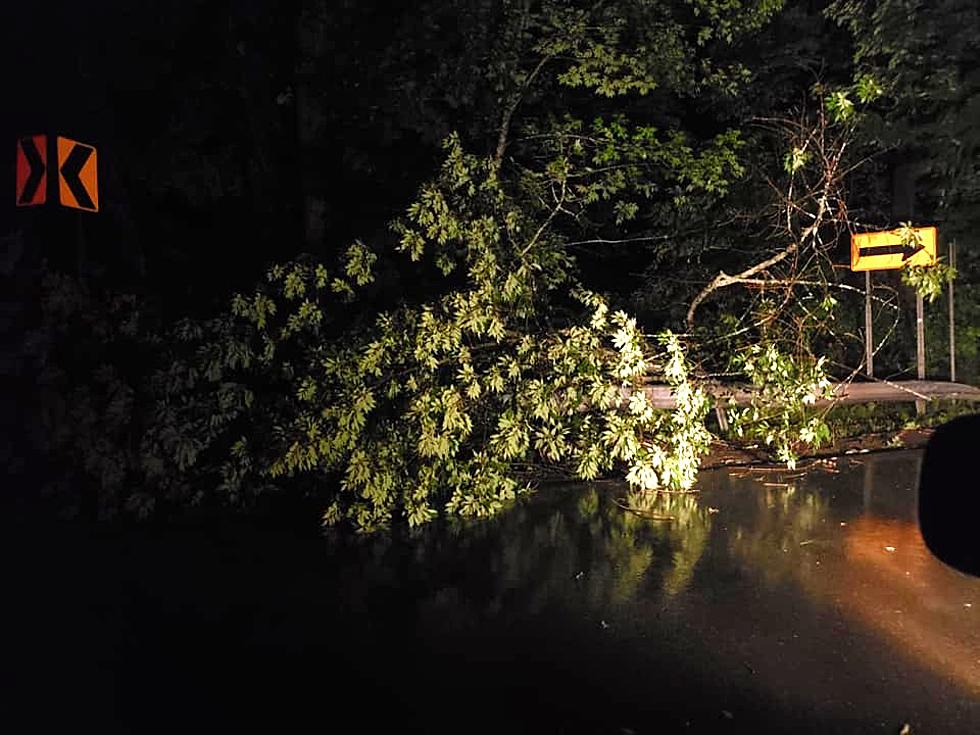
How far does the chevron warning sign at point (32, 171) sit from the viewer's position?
24.4 feet

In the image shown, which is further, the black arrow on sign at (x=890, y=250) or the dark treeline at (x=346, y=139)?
the black arrow on sign at (x=890, y=250)

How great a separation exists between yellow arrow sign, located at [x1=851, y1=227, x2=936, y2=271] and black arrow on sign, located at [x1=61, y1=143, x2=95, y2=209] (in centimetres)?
839

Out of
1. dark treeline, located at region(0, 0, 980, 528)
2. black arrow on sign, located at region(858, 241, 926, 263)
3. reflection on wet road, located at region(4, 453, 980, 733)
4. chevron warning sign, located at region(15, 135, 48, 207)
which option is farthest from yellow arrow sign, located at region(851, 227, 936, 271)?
chevron warning sign, located at region(15, 135, 48, 207)

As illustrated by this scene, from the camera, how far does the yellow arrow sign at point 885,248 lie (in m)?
10.2

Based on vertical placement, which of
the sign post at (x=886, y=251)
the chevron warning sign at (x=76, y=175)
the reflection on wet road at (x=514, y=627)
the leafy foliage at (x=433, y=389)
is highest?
the chevron warning sign at (x=76, y=175)

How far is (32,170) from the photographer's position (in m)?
7.50

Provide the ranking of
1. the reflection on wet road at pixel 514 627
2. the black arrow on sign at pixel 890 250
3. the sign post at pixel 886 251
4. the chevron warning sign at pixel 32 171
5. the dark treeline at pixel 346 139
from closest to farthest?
1. the reflection on wet road at pixel 514 627
2. the chevron warning sign at pixel 32 171
3. the dark treeline at pixel 346 139
4. the sign post at pixel 886 251
5. the black arrow on sign at pixel 890 250

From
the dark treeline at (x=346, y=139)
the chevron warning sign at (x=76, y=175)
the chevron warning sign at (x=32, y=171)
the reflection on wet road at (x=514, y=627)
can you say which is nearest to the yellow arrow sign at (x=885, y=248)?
the dark treeline at (x=346, y=139)

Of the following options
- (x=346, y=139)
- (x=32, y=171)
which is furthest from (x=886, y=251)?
(x=32, y=171)

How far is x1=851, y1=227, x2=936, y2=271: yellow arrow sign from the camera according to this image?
1021 cm

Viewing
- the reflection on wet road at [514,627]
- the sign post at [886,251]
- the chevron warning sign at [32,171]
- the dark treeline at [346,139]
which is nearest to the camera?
→ the reflection on wet road at [514,627]

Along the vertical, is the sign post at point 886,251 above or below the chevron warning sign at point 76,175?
below

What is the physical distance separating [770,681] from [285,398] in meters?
4.99

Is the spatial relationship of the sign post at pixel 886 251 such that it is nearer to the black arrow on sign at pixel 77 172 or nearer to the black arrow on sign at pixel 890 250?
the black arrow on sign at pixel 890 250
